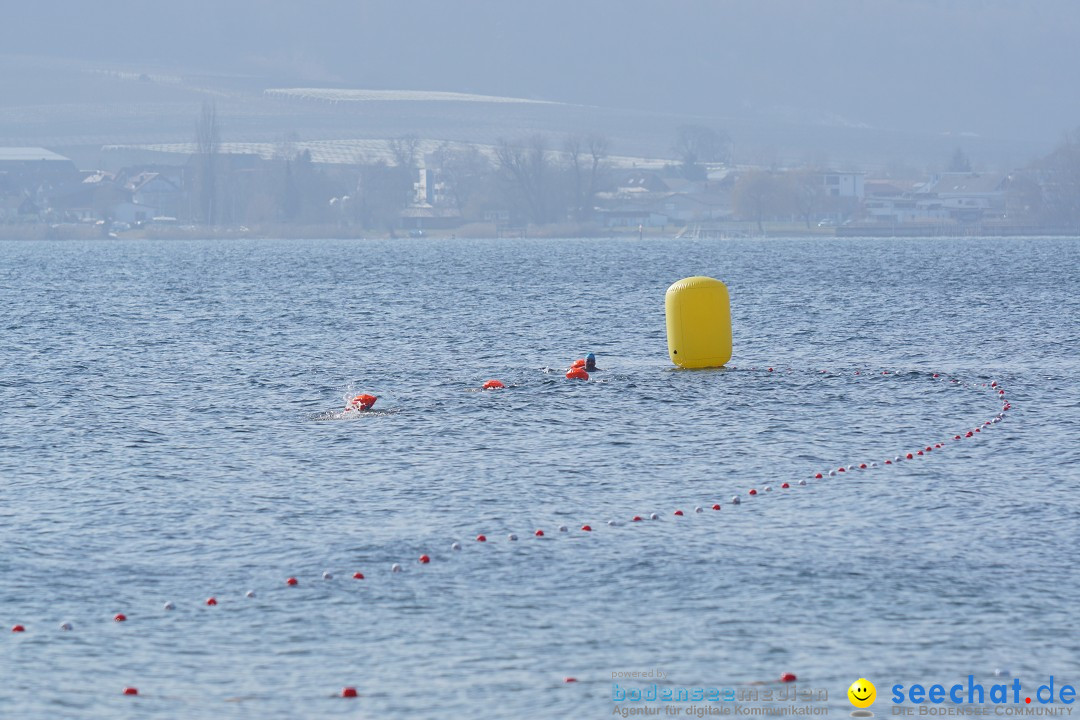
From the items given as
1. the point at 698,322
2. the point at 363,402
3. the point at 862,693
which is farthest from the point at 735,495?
the point at 698,322

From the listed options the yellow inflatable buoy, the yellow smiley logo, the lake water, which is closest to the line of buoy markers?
the lake water

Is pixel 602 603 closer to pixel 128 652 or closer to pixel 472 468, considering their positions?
pixel 128 652

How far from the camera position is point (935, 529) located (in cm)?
2452

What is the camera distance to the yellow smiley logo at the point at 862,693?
16.9 m

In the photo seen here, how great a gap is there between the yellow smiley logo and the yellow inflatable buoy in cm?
2523

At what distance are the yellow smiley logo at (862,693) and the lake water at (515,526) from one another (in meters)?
0.17

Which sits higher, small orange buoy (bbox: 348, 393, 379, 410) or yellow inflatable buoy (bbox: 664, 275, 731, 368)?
yellow inflatable buoy (bbox: 664, 275, 731, 368)

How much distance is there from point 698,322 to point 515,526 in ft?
66.1

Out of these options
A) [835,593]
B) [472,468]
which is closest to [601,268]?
[472,468]

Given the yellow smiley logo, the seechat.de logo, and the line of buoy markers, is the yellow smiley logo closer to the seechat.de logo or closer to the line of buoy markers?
the seechat.de logo

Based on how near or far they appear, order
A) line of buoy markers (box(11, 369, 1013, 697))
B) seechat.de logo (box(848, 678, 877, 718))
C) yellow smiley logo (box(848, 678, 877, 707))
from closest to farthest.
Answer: seechat.de logo (box(848, 678, 877, 718)), yellow smiley logo (box(848, 678, 877, 707)), line of buoy markers (box(11, 369, 1013, 697))

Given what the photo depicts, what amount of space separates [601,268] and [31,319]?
71.8 m

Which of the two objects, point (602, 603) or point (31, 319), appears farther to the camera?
point (31, 319)

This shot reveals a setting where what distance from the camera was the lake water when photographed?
18234mm
